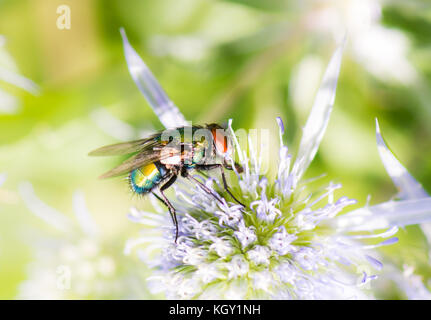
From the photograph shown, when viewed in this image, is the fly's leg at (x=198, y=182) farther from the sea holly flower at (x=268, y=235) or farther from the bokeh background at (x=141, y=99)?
the bokeh background at (x=141, y=99)

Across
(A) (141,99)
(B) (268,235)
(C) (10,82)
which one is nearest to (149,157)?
(B) (268,235)

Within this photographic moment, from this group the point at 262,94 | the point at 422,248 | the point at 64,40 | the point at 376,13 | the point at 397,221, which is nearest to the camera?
the point at 397,221

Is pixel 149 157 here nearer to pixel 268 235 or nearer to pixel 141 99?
pixel 268 235

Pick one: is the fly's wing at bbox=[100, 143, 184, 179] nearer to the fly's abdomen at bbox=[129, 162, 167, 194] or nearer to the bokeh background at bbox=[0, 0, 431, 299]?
the fly's abdomen at bbox=[129, 162, 167, 194]
